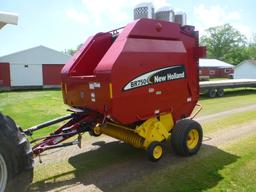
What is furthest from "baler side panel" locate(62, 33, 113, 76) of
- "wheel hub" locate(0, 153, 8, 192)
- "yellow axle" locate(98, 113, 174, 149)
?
"wheel hub" locate(0, 153, 8, 192)

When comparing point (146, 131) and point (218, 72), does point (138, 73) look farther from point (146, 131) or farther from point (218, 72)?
point (218, 72)

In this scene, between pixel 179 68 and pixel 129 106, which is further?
pixel 179 68

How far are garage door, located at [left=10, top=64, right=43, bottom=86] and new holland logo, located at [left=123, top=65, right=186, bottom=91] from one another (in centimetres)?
2505

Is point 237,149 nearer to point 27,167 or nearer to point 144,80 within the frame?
point 144,80

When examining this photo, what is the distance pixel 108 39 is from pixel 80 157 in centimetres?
235

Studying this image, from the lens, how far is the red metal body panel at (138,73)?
461 cm

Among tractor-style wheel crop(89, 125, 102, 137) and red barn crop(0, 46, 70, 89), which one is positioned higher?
red barn crop(0, 46, 70, 89)

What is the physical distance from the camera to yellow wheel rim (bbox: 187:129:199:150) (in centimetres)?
564

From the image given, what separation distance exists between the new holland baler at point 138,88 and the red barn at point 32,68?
23.3 m

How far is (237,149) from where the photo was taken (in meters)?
5.96

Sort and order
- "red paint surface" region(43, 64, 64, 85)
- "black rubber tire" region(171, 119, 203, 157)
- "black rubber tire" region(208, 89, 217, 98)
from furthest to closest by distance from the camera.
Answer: "red paint surface" region(43, 64, 64, 85) → "black rubber tire" region(208, 89, 217, 98) → "black rubber tire" region(171, 119, 203, 157)

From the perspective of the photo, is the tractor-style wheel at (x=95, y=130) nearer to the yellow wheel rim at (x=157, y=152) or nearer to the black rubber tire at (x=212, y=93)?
the yellow wheel rim at (x=157, y=152)

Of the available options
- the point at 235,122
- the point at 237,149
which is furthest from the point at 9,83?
the point at 237,149

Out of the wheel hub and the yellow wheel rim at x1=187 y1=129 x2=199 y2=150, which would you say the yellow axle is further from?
the wheel hub
